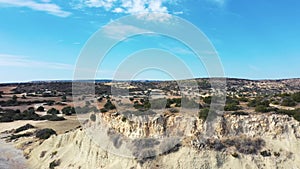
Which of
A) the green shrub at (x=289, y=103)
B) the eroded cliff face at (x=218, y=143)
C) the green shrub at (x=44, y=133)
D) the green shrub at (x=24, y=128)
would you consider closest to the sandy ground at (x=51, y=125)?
the green shrub at (x=24, y=128)

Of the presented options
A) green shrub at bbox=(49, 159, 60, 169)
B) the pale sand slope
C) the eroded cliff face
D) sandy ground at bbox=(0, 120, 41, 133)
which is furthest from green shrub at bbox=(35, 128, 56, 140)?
the pale sand slope

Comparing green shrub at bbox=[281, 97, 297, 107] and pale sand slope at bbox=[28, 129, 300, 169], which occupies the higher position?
green shrub at bbox=[281, 97, 297, 107]

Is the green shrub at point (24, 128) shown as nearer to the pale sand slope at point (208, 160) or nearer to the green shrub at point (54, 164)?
the green shrub at point (54, 164)

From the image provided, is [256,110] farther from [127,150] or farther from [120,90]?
[120,90]

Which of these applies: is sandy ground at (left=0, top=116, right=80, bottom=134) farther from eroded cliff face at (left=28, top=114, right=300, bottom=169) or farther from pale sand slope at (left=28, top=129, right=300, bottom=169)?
pale sand slope at (left=28, top=129, right=300, bottom=169)

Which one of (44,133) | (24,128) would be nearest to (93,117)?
(44,133)

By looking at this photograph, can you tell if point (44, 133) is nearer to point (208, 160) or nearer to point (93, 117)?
point (93, 117)

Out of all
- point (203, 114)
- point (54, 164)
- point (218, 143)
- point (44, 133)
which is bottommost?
point (54, 164)

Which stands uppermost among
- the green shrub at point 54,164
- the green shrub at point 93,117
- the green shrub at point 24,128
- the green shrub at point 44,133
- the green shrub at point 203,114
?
the green shrub at point 203,114
